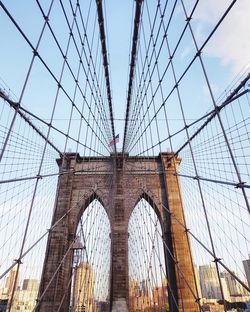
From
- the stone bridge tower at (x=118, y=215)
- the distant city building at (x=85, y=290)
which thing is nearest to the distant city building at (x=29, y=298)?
the stone bridge tower at (x=118, y=215)

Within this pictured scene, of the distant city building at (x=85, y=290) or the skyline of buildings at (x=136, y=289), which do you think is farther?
the distant city building at (x=85, y=290)

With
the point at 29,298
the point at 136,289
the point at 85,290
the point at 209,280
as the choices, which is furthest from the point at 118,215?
the point at 29,298

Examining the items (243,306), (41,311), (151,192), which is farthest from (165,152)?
(243,306)

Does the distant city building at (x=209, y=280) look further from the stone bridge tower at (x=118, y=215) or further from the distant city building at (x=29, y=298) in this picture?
the distant city building at (x=29, y=298)

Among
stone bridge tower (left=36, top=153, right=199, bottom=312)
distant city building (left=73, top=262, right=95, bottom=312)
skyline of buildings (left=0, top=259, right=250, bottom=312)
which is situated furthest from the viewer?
distant city building (left=73, top=262, right=95, bottom=312)

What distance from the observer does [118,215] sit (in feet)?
40.8

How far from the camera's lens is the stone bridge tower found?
35.3 ft

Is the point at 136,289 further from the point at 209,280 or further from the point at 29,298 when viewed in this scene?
the point at 29,298

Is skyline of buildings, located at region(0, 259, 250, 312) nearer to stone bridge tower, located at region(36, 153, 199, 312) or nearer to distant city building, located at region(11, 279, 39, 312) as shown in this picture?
distant city building, located at region(11, 279, 39, 312)

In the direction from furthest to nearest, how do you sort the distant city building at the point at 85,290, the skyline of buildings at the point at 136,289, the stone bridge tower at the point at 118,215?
1. the distant city building at the point at 85,290
2. the stone bridge tower at the point at 118,215
3. the skyline of buildings at the point at 136,289

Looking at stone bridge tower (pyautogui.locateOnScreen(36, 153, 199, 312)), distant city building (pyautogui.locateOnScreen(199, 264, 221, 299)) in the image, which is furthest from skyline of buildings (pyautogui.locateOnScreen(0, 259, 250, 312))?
stone bridge tower (pyautogui.locateOnScreen(36, 153, 199, 312))

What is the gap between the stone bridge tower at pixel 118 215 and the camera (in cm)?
1075

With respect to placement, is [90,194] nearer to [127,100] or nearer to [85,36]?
[127,100]

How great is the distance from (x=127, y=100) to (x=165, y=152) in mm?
3397
